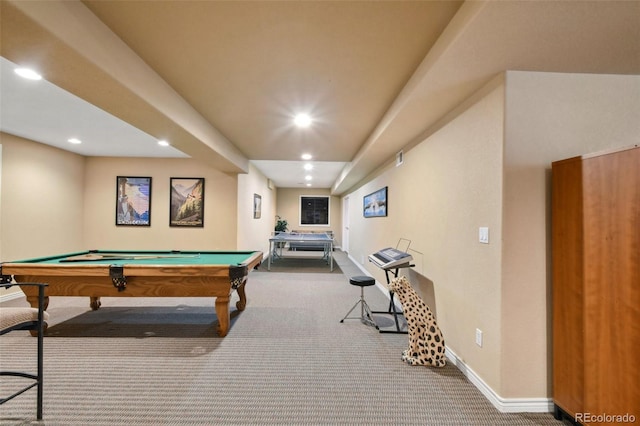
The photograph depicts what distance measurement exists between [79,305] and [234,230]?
8.29 ft

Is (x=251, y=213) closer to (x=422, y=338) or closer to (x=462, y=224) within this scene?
(x=422, y=338)

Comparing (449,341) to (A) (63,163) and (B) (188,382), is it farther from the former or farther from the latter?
(A) (63,163)

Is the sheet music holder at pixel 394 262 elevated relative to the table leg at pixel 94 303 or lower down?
elevated

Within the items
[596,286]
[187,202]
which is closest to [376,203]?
[596,286]

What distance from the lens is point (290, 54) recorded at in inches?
71.4

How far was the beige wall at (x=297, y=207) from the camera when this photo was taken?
1059cm

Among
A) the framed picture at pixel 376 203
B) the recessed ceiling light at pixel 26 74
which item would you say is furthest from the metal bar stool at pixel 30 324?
the framed picture at pixel 376 203

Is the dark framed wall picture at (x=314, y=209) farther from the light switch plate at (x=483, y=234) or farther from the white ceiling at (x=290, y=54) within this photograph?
the light switch plate at (x=483, y=234)

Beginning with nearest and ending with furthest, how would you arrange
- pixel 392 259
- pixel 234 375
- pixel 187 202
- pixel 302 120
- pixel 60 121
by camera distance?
pixel 234 375 → pixel 392 259 → pixel 302 120 → pixel 60 121 → pixel 187 202

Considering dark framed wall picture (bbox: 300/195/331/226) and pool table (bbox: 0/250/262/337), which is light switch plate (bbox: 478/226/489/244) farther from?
dark framed wall picture (bbox: 300/195/331/226)

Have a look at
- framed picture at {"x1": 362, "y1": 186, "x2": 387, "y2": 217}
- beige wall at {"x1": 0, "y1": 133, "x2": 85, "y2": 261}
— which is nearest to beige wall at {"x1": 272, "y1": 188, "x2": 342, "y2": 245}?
framed picture at {"x1": 362, "y1": 186, "x2": 387, "y2": 217}

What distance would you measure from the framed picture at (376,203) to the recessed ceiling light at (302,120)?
73.4 inches

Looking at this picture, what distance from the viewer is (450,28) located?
1445mm

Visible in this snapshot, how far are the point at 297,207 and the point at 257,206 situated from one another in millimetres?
3727
